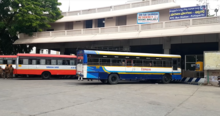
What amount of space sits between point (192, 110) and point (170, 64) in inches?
482

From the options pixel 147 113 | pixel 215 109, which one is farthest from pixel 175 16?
pixel 147 113

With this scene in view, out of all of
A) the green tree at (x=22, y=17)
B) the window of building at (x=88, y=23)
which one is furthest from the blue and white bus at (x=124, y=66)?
the window of building at (x=88, y=23)

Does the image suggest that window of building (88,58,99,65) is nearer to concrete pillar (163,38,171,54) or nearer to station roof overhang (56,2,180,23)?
concrete pillar (163,38,171,54)

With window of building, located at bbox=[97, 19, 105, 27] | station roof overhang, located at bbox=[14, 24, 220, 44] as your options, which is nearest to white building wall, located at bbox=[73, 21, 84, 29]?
window of building, located at bbox=[97, 19, 105, 27]

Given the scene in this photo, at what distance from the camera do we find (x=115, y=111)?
22.9 ft

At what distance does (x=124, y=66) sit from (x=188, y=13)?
933 centimetres

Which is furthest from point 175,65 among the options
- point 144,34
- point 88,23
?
point 88,23

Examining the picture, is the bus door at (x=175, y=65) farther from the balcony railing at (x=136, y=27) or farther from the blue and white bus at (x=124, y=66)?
the balcony railing at (x=136, y=27)

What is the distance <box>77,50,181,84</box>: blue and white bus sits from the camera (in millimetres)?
16188

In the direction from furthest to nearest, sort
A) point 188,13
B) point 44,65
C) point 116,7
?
point 116,7, point 44,65, point 188,13

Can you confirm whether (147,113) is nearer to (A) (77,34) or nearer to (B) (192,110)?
(B) (192,110)

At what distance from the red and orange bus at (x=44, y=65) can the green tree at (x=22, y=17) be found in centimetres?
676

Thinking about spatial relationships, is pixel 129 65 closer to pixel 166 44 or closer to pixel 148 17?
pixel 166 44

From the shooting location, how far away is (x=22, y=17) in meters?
26.0
